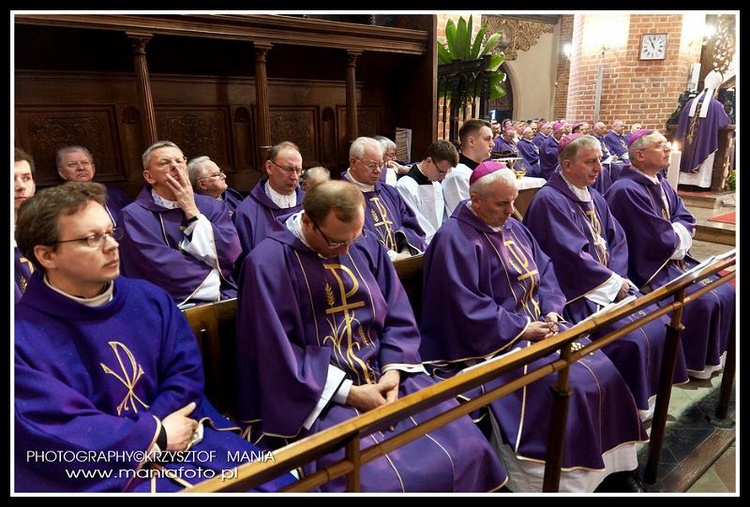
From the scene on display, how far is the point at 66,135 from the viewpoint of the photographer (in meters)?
4.50

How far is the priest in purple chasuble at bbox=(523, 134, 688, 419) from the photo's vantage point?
317 centimetres

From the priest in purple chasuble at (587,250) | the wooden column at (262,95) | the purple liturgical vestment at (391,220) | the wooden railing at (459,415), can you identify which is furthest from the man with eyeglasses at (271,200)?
the wooden railing at (459,415)

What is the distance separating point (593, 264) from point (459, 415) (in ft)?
7.05

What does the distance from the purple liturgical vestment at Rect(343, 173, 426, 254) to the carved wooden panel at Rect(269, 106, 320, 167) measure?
1.67 m

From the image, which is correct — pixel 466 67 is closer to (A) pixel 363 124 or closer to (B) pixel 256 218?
(A) pixel 363 124

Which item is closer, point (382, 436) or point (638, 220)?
point (382, 436)

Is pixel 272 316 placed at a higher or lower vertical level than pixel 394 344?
higher

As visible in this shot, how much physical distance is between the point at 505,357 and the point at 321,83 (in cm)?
487

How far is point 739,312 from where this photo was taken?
6.82ft

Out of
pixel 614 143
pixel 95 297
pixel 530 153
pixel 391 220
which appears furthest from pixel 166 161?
pixel 614 143

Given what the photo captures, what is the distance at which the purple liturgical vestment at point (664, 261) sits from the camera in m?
3.61

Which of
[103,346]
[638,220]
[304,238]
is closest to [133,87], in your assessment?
[304,238]

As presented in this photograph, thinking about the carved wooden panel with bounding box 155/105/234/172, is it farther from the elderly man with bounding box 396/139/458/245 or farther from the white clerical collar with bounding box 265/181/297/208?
the elderly man with bounding box 396/139/458/245

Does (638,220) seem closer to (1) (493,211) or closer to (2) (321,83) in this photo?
(1) (493,211)
